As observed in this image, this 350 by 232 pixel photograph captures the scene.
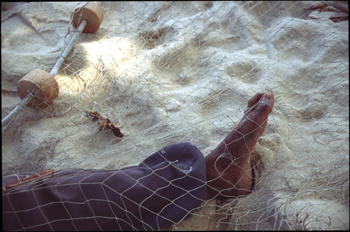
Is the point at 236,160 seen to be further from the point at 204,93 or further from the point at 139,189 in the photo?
the point at 204,93

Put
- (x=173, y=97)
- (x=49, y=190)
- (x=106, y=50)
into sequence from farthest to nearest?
(x=106, y=50), (x=173, y=97), (x=49, y=190)

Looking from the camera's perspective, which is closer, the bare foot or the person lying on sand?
the person lying on sand

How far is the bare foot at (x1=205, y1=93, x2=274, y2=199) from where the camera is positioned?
1.17 meters

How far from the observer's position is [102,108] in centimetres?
167

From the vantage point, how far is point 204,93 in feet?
5.29

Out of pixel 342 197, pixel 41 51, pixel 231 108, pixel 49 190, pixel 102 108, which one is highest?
pixel 41 51

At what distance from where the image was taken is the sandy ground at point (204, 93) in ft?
3.80

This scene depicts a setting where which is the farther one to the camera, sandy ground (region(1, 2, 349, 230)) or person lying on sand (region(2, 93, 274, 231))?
sandy ground (region(1, 2, 349, 230))

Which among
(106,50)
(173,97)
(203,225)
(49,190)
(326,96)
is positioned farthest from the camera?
(106,50)

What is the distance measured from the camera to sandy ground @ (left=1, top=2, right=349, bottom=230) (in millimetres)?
1157

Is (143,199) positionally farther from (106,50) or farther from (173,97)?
(106,50)

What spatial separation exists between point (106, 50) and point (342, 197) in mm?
1542

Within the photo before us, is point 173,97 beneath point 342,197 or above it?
above

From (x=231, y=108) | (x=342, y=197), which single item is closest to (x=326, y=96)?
(x=231, y=108)
